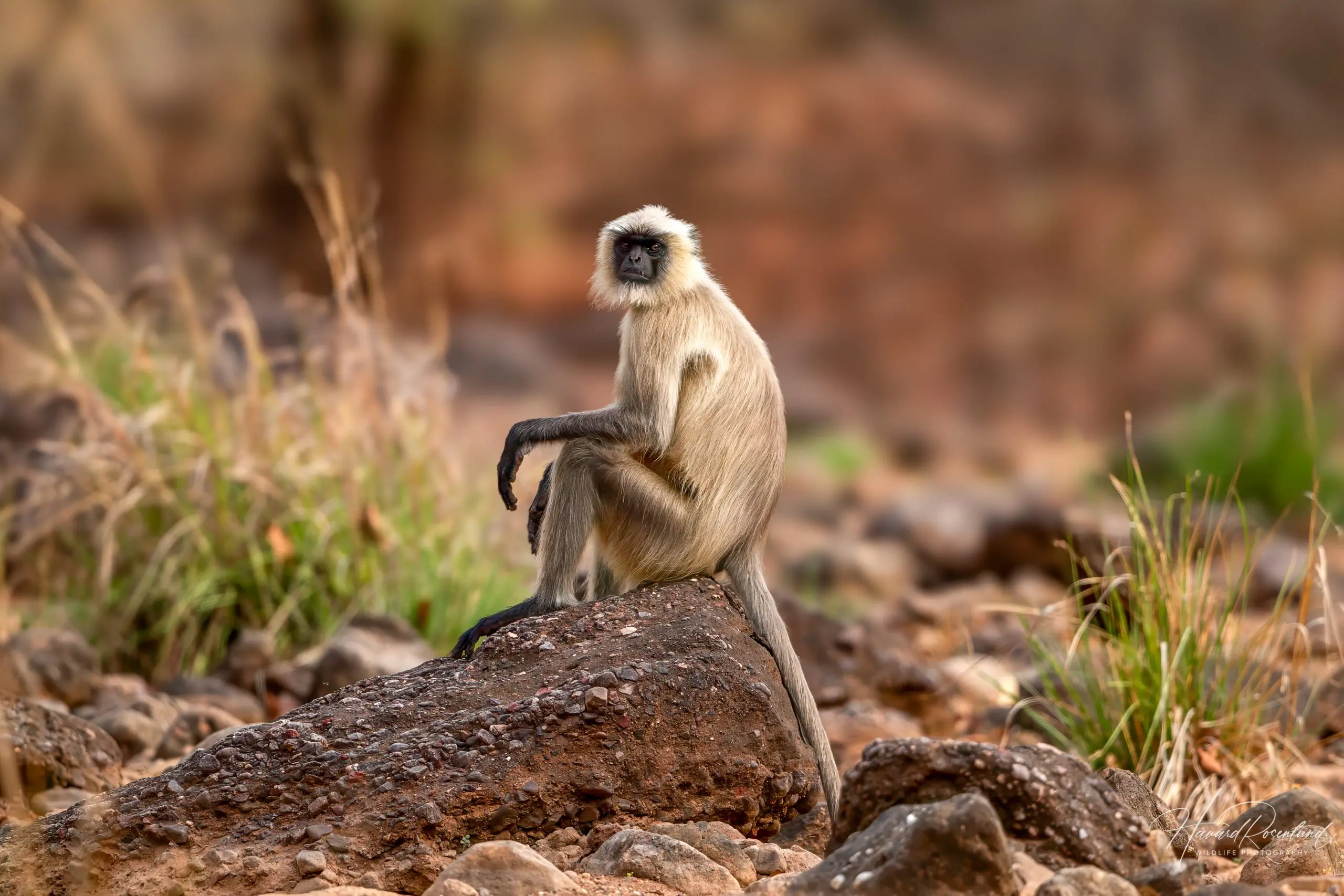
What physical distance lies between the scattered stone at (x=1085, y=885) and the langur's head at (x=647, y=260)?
2659 millimetres

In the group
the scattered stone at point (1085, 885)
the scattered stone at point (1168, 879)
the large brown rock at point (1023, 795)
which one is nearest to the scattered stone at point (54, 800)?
the large brown rock at point (1023, 795)

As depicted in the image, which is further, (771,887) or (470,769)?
(470,769)

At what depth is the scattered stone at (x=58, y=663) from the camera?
18.6 feet

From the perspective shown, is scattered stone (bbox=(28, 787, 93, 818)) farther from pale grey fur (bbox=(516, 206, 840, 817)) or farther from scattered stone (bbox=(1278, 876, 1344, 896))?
scattered stone (bbox=(1278, 876, 1344, 896))

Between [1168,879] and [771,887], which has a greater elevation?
[771,887]

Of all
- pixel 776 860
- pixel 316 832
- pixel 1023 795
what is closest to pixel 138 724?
pixel 316 832

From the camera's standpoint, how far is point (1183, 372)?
755 inches

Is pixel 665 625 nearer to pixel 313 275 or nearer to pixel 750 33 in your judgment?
pixel 313 275

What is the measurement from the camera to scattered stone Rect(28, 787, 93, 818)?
13.5 feet

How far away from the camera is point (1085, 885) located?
287cm

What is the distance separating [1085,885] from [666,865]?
3.12 ft

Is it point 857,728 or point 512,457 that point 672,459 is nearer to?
point 512,457

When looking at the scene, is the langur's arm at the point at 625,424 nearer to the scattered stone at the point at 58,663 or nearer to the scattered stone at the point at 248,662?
the scattered stone at the point at 248,662

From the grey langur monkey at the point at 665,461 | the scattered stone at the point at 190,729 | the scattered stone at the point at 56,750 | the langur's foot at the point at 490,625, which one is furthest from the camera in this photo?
the scattered stone at the point at 190,729
